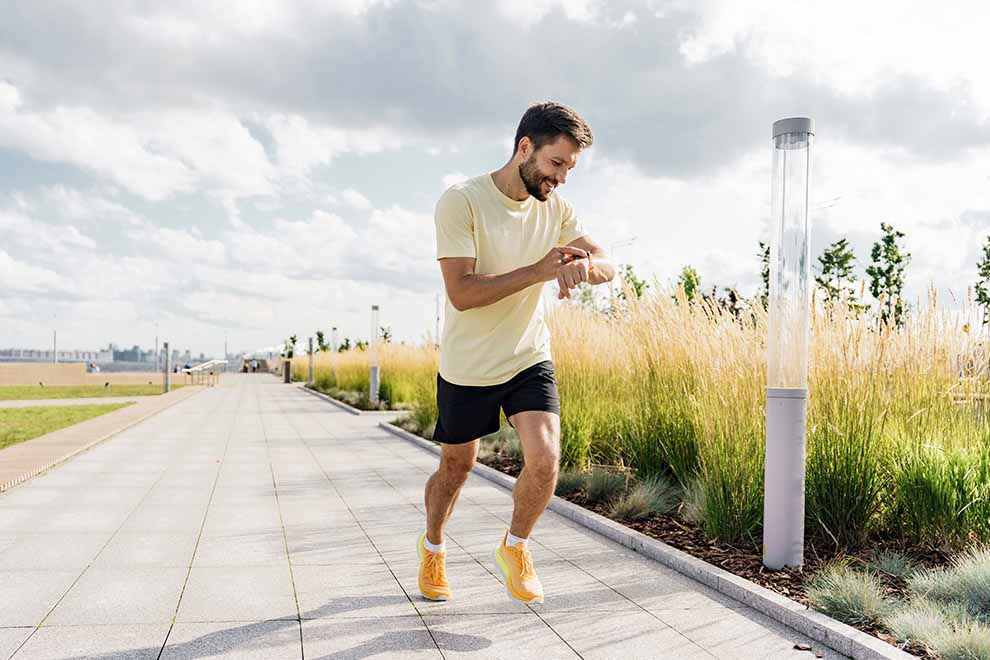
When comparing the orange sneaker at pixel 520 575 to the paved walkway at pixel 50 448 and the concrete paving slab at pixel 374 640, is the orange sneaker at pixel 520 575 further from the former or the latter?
the paved walkway at pixel 50 448

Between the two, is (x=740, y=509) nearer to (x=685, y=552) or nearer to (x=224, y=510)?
(x=685, y=552)

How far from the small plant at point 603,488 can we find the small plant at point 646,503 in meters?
0.32

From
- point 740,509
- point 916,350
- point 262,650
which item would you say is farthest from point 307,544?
point 916,350

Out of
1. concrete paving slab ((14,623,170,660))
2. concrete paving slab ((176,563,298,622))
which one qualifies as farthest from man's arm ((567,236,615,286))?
concrete paving slab ((14,623,170,660))

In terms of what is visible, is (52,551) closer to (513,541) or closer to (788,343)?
(513,541)

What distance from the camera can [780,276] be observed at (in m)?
4.48

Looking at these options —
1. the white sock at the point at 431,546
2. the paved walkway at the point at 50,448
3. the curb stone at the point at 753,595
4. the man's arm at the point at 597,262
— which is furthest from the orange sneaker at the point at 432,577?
the paved walkway at the point at 50,448

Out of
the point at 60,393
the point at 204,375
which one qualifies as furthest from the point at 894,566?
the point at 204,375

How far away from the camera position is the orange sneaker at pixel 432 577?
12.6 feet

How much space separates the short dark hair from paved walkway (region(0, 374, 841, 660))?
1.92 meters

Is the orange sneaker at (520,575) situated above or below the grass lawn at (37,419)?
above

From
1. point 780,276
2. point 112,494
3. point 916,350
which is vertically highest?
point 780,276

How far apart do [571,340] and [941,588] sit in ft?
15.8

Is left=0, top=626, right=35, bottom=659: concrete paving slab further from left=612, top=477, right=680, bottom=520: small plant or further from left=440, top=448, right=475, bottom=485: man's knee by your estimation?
left=612, top=477, right=680, bottom=520: small plant
